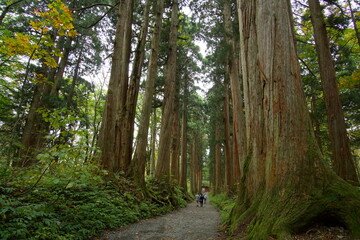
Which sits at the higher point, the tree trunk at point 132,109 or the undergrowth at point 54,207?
the tree trunk at point 132,109

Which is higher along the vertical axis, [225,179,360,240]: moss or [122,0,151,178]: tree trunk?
[122,0,151,178]: tree trunk

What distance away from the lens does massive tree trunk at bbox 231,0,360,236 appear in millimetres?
2672

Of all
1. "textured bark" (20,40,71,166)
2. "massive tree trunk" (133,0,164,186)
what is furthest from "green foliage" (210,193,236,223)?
"textured bark" (20,40,71,166)

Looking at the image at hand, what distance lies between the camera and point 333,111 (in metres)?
7.36

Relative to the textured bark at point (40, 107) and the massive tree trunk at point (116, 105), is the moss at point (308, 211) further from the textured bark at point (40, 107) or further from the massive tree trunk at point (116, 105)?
the textured bark at point (40, 107)

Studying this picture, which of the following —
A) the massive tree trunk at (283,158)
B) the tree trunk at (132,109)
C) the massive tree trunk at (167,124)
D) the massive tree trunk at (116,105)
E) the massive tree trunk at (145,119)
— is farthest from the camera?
the massive tree trunk at (167,124)

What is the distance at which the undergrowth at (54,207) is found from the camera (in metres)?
2.98

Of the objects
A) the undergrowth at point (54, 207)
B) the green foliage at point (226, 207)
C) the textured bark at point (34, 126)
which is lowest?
the green foliage at point (226, 207)

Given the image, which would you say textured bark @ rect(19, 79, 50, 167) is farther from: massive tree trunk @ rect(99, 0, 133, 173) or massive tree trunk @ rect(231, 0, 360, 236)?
massive tree trunk @ rect(231, 0, 360, 236)

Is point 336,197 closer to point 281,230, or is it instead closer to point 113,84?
point 281,230

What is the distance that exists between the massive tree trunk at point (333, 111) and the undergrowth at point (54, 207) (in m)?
6.86

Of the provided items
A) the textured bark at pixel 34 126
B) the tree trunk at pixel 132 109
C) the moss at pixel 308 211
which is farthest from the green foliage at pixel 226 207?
the textured bark at pixel 34 126

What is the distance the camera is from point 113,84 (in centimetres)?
712

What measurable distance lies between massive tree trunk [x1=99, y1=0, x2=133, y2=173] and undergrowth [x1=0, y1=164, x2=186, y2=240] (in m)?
1.07
